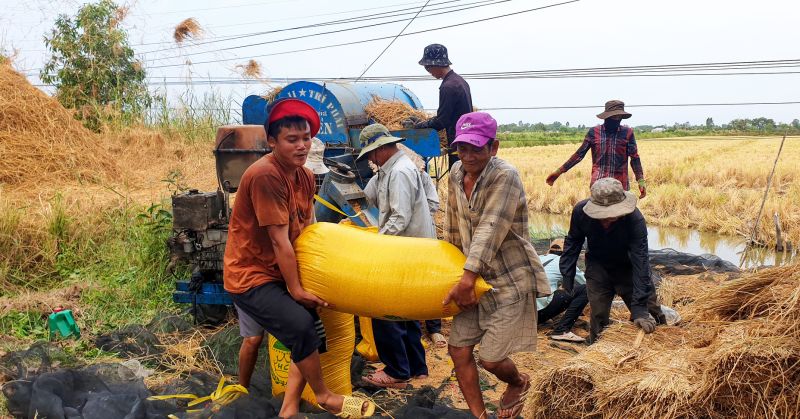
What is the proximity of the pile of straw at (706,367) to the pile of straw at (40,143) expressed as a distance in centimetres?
708

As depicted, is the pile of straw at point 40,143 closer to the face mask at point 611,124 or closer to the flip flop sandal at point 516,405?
the face mask at point 611,124

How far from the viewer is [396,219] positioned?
4.64m

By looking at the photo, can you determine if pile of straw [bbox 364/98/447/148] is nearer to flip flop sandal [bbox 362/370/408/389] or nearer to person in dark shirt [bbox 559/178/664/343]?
person in dark shirt [bbox 559/178/664/343]

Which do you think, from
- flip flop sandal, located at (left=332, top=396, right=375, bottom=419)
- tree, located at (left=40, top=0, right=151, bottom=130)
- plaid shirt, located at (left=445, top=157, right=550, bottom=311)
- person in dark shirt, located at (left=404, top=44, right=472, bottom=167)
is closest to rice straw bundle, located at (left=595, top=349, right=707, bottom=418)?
plaid shirt, located at (left=445, top=157, right=550, bottom=311)

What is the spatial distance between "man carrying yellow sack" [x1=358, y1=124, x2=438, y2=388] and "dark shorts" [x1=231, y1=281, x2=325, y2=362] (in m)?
1.32

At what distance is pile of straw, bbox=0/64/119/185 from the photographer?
8148 mm

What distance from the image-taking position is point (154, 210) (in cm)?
741

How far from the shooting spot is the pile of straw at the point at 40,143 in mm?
8148

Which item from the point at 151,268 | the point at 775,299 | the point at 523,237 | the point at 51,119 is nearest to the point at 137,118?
the point at 51,119

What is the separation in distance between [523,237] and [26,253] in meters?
5.49

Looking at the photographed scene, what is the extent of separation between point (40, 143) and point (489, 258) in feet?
24.2

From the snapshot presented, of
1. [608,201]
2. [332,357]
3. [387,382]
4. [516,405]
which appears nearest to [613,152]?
[608,201]

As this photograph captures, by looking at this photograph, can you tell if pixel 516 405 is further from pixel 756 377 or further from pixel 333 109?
pixel 333 109

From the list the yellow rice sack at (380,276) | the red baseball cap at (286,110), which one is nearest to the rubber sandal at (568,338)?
the yellow rice sack at (380,276)
